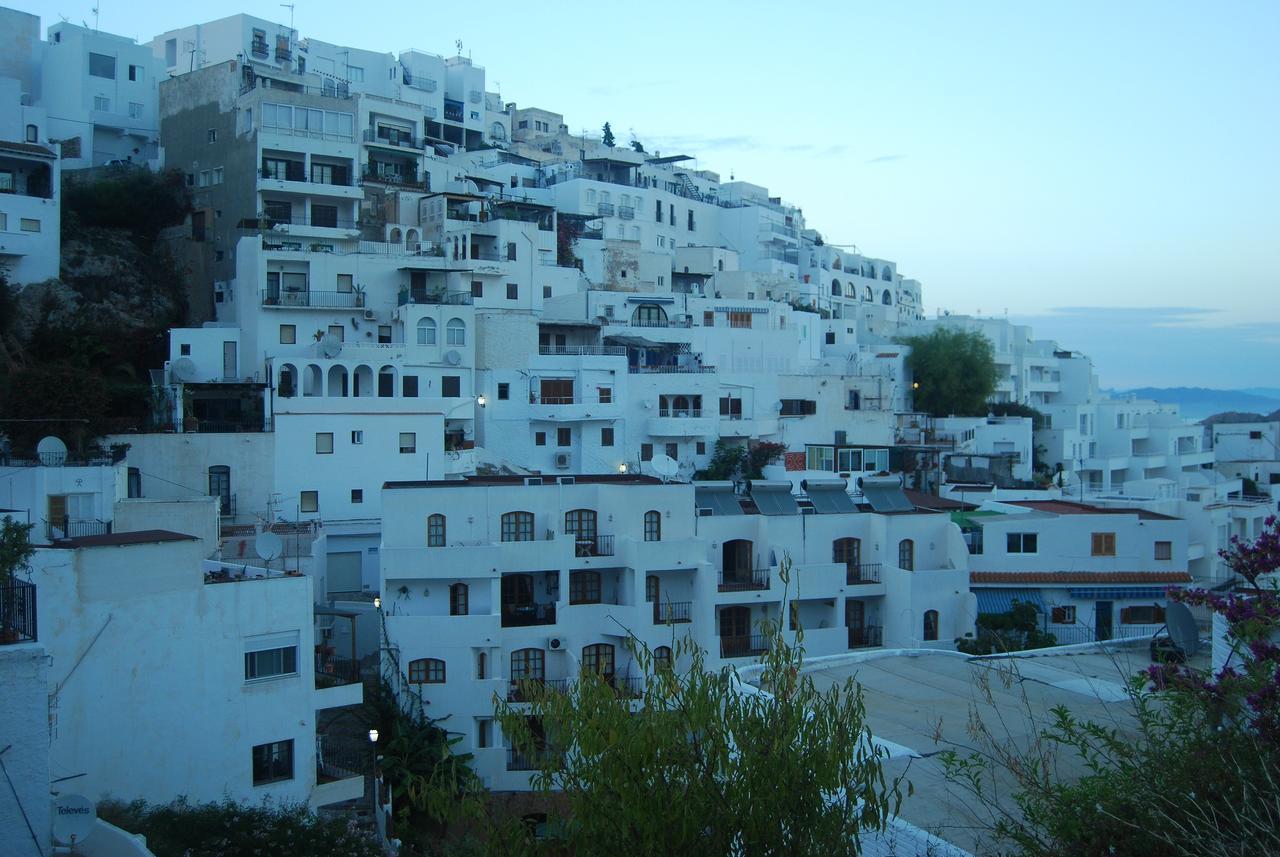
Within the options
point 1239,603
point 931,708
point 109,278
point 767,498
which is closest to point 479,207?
point 109,278

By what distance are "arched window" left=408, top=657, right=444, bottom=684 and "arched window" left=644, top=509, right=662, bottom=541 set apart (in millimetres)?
5325

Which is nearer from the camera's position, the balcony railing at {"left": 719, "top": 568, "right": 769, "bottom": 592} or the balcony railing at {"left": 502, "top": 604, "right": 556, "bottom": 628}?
the balcony railing at {"left": 502, "top": 604, "right": 556, "bottom": 628}

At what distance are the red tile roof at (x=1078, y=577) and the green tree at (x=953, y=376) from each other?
24103mm

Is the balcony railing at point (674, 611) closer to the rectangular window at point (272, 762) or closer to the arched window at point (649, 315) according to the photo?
the rectangular window at point (272, 762)

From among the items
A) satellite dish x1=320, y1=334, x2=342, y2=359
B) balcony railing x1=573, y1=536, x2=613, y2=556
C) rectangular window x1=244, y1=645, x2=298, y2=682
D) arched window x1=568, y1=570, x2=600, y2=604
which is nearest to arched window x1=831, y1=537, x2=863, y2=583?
balcony railing x1=573, y1=536, x2=613, y2=556

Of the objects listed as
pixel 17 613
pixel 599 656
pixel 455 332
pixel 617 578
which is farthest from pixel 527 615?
pixel 455 332

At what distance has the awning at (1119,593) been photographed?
26188mm

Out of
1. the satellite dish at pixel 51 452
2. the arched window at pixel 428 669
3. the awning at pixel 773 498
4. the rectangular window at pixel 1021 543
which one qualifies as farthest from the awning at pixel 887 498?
the satellite dish at pixel 51 452

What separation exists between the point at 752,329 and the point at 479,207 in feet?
35.2

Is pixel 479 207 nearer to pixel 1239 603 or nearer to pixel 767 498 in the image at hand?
pixel 767 498

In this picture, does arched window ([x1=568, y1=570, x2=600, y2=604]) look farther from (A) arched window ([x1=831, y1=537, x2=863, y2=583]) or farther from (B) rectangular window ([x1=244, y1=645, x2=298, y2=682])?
(B) rectangular window ([x1=244, y1=645, x2=298, y2=682])

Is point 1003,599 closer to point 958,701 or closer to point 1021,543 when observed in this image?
point 1021,543

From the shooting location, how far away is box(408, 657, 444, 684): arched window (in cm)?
2214

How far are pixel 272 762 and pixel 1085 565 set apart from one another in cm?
1853
